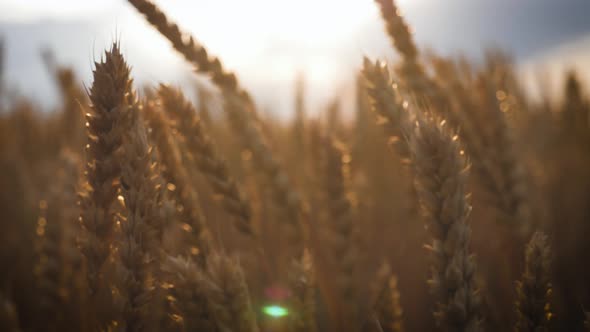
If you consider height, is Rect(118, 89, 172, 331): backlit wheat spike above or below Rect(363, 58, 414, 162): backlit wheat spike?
below

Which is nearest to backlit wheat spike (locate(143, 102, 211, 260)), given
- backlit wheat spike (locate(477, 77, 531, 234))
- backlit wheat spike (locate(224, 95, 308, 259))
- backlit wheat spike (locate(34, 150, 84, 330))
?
backlit wheat spike (locate(224, 95, 308, 259))

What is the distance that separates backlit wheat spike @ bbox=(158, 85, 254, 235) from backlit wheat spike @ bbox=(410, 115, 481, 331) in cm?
57

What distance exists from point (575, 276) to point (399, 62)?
149 centimetres

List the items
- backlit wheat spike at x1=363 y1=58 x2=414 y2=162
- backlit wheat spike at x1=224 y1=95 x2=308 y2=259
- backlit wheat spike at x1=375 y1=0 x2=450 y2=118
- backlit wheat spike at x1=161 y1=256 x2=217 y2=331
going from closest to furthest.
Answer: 1. backlit wheat spike at x1=161 y1=256 x2=217 y2=331
2. backlit wheat spike at x1=363 y1=58 x2=414 y2=162
3. backlit wheat spike at x1=375 y1=0 x2=450 y2=118
4. backlit wheat spike at x1=224 y1=95 x2=308 y2=259

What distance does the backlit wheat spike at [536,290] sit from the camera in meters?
0.80

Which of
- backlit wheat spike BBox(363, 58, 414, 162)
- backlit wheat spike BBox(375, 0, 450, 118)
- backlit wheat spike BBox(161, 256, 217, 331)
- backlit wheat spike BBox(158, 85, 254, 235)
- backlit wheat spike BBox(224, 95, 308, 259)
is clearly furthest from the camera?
backlit wheat spike BBox(224, 95, 308, 259)

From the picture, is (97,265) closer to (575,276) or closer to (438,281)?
(438,281)

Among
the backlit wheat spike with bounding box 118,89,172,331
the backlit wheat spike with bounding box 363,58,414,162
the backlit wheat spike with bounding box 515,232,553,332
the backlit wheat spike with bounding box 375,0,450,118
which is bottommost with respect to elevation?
the backlit wheat spike with bounding box 515,232,553,332

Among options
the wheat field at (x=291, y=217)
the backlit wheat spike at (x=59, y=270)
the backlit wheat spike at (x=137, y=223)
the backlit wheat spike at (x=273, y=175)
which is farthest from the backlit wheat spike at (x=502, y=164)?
the backlit wheat spike at (x=59, y=270)

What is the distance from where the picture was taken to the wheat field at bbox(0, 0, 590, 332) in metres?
0.78

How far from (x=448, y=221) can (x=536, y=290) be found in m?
0.25

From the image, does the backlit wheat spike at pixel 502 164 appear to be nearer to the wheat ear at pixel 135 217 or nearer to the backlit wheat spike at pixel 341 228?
the backlit wheat spike at pixel 341 228

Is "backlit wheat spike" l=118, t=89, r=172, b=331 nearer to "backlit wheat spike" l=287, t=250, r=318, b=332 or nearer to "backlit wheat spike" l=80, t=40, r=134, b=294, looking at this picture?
"backlit wheat spike" l=80, t=40, r=134, b=294

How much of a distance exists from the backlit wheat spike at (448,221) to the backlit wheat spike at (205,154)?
0.57m
